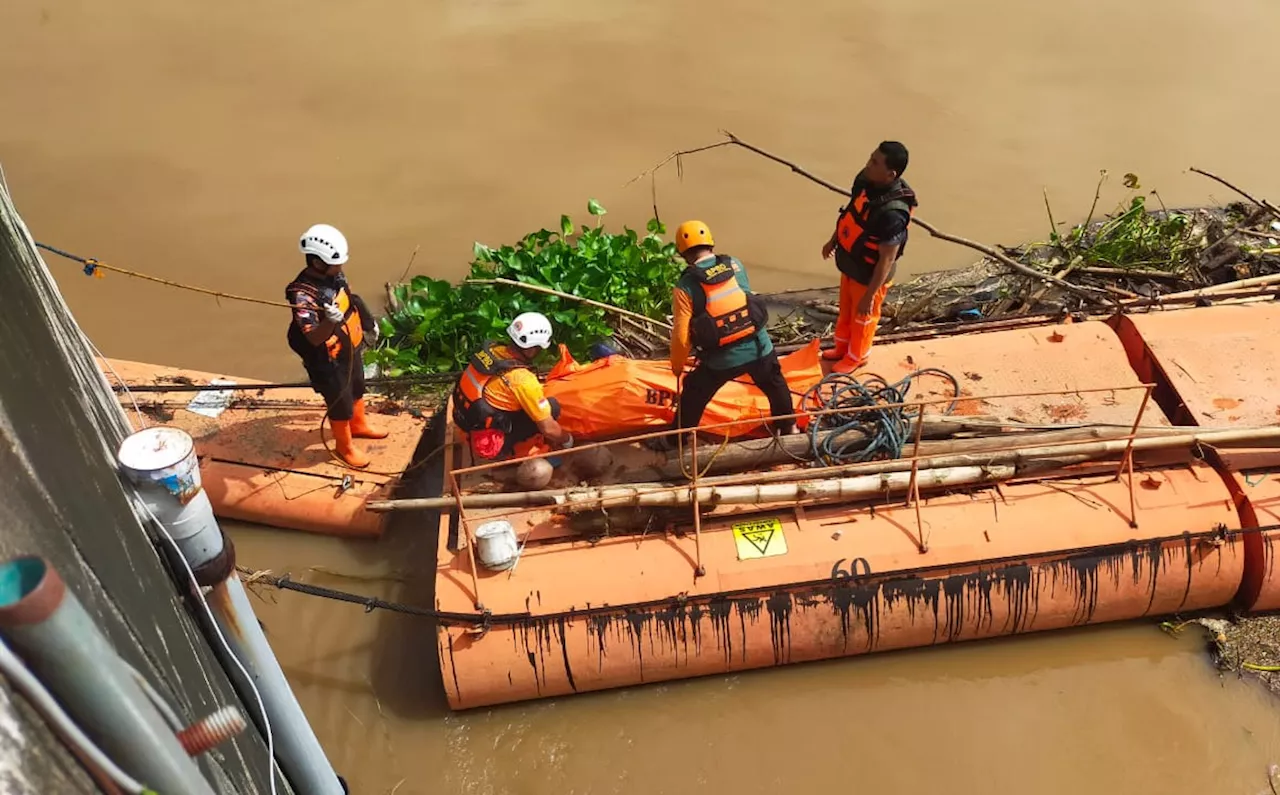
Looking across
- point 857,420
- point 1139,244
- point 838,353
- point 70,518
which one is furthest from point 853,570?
point 1139,244

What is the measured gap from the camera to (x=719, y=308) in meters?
4.80

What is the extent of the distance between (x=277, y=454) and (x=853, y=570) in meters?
3.75

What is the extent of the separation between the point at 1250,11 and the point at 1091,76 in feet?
11.6

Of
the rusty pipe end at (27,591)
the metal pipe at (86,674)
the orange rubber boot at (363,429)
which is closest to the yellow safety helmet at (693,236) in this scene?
the orange rubber boot at (363,429)

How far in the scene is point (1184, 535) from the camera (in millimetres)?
4891

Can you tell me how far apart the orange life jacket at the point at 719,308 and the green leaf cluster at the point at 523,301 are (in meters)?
2.13

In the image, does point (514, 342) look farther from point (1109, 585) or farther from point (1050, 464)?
A: point (1109, 585)

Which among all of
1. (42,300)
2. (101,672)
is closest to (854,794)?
(101,672)

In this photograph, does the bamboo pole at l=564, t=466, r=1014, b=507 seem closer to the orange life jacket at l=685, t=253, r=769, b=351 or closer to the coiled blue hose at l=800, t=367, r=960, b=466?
the coiled blue hose at l=800, t=367, r=960, b=466

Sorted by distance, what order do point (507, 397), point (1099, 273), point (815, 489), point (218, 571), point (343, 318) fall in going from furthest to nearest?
point (1099, 273), point (343, 318), point (507, 397), point (815, 489), point (218, 571)

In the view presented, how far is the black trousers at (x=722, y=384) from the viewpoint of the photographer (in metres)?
5.03

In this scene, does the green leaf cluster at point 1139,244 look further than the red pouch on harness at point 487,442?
Yes

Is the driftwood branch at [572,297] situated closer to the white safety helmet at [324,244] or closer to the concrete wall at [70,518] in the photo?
the white safety helmet at [324,244]

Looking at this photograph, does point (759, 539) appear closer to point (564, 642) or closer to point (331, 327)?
point (564, 642)
